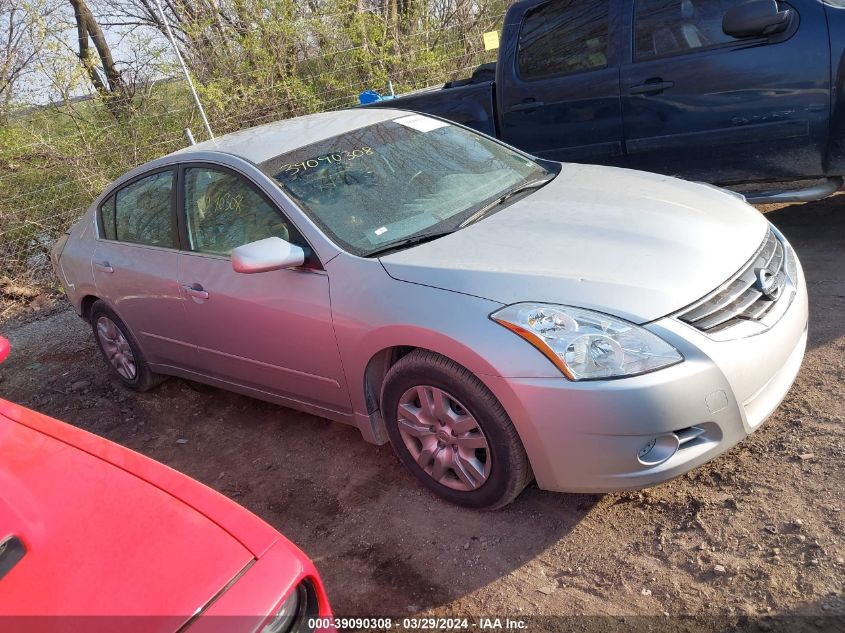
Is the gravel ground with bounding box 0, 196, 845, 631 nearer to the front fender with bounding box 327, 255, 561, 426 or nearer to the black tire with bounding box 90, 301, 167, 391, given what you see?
the front fender with bounding box 327, 255, 561, 426

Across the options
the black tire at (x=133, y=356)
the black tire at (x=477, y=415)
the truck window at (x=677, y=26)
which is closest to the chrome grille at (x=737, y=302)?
the black tire at (x=477, y=415)

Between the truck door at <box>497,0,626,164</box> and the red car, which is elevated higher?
the truck door at <box>497,0,626,164</box>

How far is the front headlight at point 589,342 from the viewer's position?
267 cm

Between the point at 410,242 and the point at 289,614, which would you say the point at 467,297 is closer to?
the point at 410,242

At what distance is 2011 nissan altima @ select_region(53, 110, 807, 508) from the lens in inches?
107

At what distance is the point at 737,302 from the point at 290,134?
8.28 feet

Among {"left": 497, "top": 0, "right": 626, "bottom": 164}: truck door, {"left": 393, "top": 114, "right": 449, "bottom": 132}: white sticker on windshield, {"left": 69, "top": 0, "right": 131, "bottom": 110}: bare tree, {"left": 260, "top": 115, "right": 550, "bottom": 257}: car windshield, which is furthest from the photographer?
{"left": 69, "top": 0, "right": 131, "bottom": 110}: bare tree

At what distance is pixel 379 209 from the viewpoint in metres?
3.62

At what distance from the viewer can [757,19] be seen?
467 centimetres

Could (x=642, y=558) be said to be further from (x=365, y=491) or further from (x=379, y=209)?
(x=379, y=209)

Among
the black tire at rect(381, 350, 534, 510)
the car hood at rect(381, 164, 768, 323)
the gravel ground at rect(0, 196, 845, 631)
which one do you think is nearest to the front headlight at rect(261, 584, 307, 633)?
the gravel ground at rect(0, 196, 845, 631)

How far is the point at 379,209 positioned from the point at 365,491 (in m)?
1.34

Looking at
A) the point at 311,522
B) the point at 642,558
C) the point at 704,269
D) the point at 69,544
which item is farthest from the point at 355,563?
the point at 704,269

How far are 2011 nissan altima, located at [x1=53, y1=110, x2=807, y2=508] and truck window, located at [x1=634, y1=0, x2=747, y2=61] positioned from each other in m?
1.57
